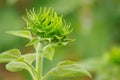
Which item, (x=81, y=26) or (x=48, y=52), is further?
(x=81, y=26)

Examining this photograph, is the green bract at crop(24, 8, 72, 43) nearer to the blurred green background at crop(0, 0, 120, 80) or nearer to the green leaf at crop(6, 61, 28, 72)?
the green leaf at crop(6, 61, 28, 72)

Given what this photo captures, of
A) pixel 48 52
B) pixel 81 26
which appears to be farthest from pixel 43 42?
pixel 81 26

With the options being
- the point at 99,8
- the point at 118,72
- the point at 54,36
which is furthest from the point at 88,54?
the point at 54,36

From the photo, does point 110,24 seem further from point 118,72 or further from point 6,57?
point 6,57

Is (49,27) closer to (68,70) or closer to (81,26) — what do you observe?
(68,70)

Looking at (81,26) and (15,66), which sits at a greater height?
(81,26)

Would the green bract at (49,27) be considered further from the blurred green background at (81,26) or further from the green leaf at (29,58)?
the blurred green background at (81,26)

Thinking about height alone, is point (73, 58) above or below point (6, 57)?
above

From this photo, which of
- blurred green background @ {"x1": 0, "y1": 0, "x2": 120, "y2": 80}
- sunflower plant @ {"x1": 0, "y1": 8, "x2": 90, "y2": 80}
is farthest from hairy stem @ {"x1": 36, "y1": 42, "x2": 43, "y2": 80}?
blurred green background @ {"x1": 0, "y1": 0, "x2": 120, "y2": 80}
